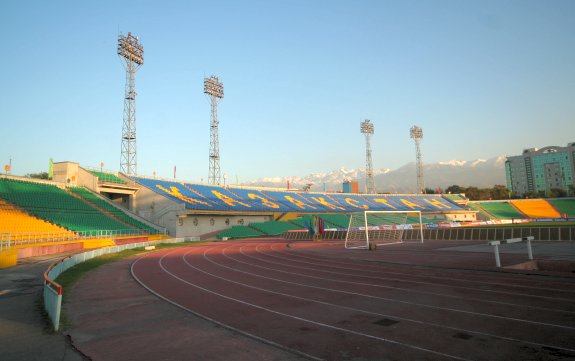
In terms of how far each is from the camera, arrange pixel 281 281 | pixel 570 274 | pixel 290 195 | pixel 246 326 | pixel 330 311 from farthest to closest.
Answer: pixel 290 195, pixel 281 281, pixel 570 274, pixel 330 311, pixel 246 326

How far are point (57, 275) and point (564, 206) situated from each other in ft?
328

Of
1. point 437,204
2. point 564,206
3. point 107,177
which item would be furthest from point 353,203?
point 564,206

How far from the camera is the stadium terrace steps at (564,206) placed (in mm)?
77831

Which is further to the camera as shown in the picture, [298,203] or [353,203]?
[353,203]

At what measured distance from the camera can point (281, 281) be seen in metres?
14.5

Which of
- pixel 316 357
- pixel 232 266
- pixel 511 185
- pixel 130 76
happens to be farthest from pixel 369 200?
pixel 511 185

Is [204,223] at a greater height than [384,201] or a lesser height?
lesser

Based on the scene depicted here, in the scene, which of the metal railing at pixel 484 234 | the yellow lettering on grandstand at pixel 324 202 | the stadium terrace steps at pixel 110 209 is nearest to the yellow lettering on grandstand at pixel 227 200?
the stadium terrace steps at pixel 110 209

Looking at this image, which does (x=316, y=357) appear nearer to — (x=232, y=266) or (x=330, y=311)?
(x=330, y=311)

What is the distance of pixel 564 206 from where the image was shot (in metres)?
81.3

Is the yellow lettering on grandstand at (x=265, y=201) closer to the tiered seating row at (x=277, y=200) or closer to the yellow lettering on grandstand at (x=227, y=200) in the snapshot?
the tiered seating row at (x=277, y=200)

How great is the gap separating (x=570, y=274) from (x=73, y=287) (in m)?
19.4

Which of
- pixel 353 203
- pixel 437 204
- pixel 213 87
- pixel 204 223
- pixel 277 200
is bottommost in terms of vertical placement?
pixel 204 223

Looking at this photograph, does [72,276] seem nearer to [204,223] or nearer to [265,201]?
[204,223]
